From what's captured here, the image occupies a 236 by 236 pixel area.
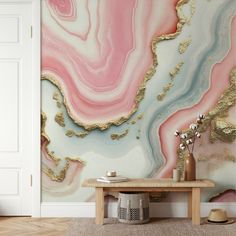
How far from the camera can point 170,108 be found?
191 inches

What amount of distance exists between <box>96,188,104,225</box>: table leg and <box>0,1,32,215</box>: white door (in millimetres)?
805

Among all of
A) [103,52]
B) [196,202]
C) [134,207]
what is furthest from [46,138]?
[196,202]

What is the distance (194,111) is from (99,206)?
1.32 metres

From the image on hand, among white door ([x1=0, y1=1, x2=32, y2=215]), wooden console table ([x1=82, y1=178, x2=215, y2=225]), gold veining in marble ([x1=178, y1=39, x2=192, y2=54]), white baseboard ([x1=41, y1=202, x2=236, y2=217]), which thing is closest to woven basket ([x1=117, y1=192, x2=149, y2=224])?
wooden console table ([x1=82, y1=178, x2=215, y2=225])

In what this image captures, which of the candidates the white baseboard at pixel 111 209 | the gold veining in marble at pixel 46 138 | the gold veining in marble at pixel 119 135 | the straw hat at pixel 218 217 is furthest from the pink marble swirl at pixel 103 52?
the straw hat at pixel 218 217

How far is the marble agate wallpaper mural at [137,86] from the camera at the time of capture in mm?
4848

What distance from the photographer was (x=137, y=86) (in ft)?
15.9

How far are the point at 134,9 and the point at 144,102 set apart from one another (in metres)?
0.93

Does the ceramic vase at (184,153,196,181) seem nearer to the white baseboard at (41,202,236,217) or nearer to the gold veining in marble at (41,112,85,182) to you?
the white baseboard at (41,202,236,217)

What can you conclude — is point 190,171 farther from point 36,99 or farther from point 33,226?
point 36,99

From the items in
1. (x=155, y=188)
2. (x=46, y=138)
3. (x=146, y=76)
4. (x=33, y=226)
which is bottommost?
(x=33, y=226)

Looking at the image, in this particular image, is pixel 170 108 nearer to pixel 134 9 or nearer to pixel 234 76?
pixel 234 76

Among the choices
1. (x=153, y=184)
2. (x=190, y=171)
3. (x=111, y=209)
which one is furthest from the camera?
(x=111, y=209)

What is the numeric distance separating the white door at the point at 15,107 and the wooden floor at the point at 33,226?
236 mm
